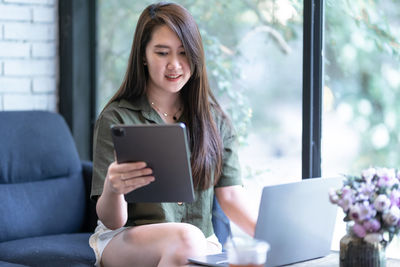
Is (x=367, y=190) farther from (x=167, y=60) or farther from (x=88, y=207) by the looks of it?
(x=88, y=207)

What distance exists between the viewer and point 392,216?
1532 millimetres

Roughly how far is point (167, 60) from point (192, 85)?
18cm

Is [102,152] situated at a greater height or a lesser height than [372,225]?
greater

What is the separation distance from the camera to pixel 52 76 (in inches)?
129

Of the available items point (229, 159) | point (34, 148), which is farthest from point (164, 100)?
point (34, 148)

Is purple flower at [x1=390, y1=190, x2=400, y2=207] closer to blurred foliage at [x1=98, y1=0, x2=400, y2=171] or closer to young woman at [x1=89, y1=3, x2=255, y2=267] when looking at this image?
young woman at [x1=89, y1=3, x2=255, y2=267]

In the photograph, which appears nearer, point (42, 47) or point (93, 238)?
point (93, 238)

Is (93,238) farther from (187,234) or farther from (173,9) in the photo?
(173,9)

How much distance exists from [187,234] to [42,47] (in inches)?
Result: 66.5

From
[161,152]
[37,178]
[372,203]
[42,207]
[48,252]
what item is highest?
[161,152]

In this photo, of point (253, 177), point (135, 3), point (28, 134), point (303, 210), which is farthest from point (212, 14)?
point (303, 210)

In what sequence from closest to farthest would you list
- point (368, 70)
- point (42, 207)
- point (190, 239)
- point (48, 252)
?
point (190, 239) < point (48, 252) < point (368, 70) < point (42, 207)

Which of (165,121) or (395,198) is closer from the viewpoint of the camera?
(395,198)

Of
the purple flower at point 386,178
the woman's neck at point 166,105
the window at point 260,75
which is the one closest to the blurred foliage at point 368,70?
the window at point 260,75
